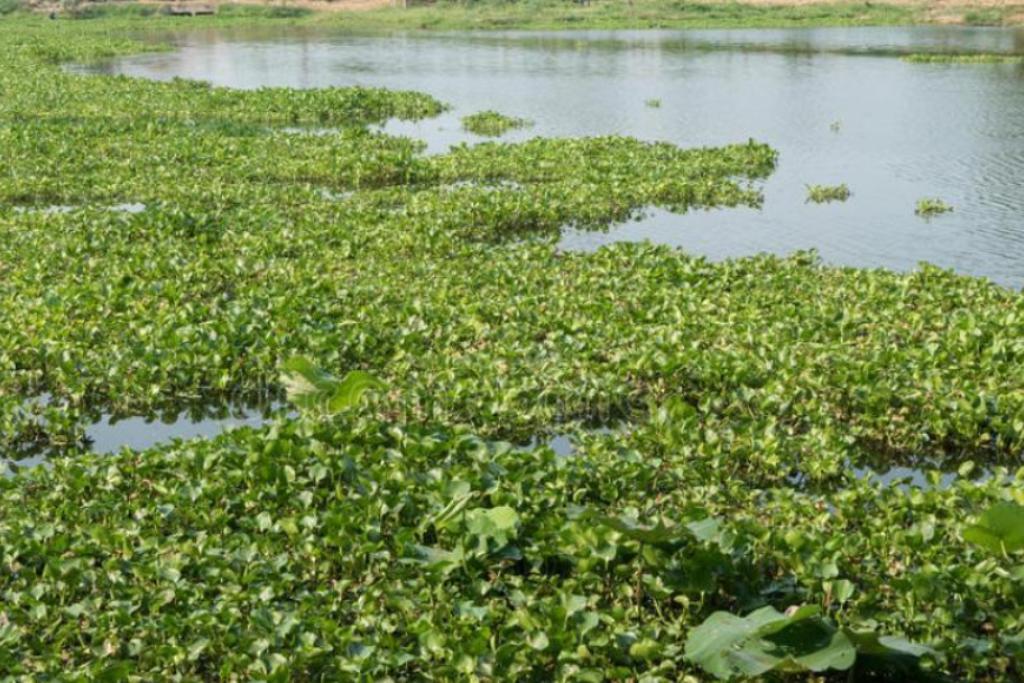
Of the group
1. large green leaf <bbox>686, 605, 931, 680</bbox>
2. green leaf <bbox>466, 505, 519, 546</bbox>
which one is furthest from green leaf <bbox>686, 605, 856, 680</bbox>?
green leaf <bbox>466, 505, 519, 546</bbox>

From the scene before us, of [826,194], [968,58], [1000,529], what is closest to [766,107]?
[826,194]

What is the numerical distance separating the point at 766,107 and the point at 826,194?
10.3m

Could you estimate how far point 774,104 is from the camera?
28.2 metres

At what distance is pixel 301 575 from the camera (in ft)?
20.4

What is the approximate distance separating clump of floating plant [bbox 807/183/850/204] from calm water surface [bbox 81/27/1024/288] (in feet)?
0.65

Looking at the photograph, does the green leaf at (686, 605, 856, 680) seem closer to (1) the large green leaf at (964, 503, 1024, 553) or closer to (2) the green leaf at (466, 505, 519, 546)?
(1) the large green leaf at (964, 503, 1024, 553)

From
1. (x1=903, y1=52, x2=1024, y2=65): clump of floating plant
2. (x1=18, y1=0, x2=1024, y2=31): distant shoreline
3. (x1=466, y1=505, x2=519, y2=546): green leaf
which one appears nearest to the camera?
(x1=466, y1=505, x2=519, y2=546): green leaf

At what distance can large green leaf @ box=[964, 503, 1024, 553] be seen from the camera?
5.75m

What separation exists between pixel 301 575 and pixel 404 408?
245 cm

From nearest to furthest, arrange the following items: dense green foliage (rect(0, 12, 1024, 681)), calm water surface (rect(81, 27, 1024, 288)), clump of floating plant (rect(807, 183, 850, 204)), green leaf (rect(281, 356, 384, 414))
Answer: dense green foliage (rect(0, 12, 1024, 681)) < green leaf (rect(281, 356, 384, 414)) < calm water surface (rect(81, 27, 1024, 288)) < clump of floating plant (rect(807, 183, 850, 204))

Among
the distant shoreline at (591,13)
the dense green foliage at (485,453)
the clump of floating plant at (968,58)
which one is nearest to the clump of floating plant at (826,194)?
the dense green foliage at (485,453)

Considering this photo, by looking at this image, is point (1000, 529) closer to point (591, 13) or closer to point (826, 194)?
point (826, 194)

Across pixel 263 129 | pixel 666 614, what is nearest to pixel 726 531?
pixel 666 614

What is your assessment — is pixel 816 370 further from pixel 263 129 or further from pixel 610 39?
pixel 610 39
